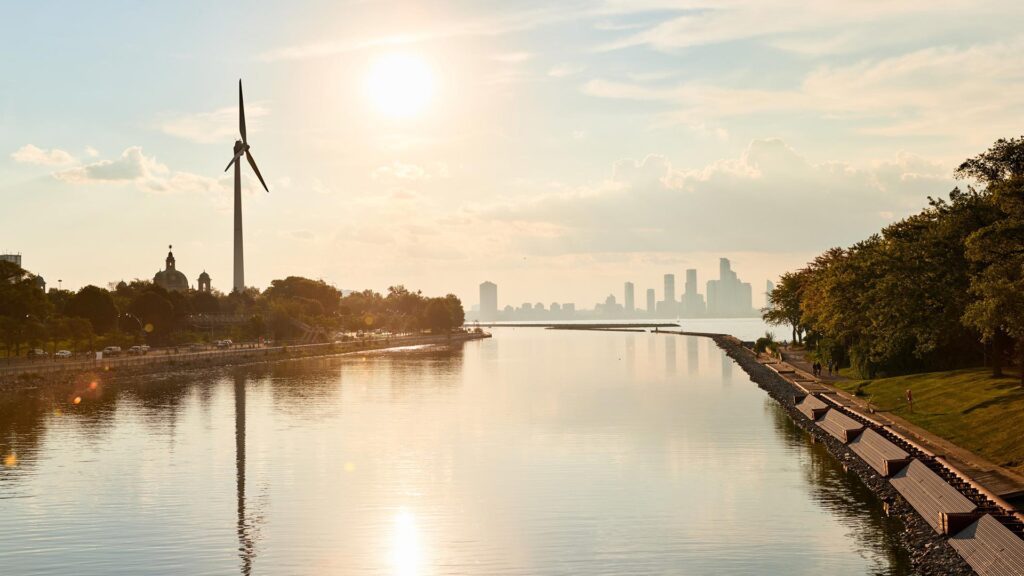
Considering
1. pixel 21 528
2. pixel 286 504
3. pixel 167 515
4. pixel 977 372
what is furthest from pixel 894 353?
pixel 21 528

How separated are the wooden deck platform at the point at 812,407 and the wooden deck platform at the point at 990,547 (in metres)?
43.7

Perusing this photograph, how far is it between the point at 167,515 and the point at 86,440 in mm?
33944

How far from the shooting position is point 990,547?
114 feet

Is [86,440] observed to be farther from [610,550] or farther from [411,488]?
[610,550]

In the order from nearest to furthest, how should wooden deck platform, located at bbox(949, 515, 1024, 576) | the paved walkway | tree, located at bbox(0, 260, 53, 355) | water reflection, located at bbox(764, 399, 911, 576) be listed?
wooden deck platform, located at bbox(949, 515, 1024, 576), water reflection, located at bbox(764, 399, 911, 576), the paved walkway, tree, located at bbox(0, 260, 53, 355)

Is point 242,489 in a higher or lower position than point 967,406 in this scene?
lower

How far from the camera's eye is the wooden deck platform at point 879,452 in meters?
52.4

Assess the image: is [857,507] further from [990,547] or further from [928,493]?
[990,547]

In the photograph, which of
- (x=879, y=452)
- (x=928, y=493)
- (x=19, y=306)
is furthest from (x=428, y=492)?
(x=19, y=306)

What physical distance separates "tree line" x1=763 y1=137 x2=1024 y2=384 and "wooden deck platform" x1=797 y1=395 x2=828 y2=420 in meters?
7.49

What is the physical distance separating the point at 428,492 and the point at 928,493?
26.0 meters

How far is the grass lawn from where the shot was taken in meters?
52.9

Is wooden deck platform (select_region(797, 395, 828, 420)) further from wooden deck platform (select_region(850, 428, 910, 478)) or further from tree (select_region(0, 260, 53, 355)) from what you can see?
tree (select_region(0, 260, 53, 355))

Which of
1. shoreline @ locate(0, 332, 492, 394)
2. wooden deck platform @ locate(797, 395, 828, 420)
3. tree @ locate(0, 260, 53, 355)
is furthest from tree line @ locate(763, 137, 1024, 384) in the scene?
tree @ locate(0, 260, 53, 355)
